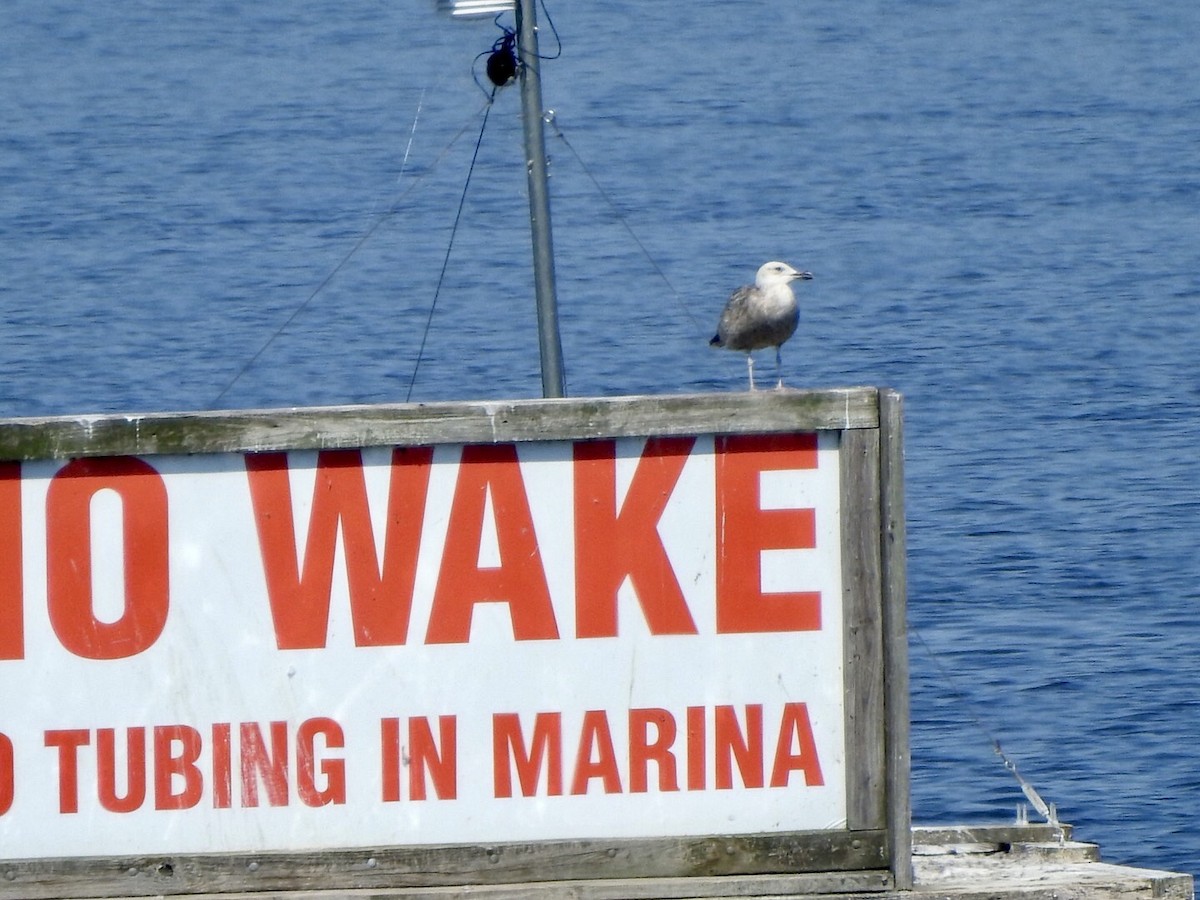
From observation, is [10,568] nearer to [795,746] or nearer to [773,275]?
[795,746]

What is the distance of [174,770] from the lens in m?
5.23

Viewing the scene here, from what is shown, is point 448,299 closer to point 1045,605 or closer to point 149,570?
point 1045,605

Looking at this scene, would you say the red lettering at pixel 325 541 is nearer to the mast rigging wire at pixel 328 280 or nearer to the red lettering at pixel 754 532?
the red lettering at pixel 754 532

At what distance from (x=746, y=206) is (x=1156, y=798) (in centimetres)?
2399

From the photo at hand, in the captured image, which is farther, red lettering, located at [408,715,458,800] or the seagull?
the seagull

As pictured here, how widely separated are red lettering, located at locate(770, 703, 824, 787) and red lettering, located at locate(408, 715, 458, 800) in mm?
758

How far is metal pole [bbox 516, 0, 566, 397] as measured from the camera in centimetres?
857

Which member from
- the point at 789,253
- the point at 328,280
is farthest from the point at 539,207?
the point at 789,253

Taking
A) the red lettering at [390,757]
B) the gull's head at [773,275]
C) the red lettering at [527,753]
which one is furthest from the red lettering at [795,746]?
the gull's head at [773,275]

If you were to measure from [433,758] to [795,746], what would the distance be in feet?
2.81

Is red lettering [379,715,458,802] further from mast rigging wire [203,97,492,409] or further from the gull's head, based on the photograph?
the gull's head

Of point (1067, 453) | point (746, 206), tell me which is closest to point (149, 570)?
point (1067, 453)

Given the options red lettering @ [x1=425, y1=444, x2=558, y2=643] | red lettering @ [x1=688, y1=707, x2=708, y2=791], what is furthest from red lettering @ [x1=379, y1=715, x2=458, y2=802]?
red lettering @ [x1=688, y1=707, x2=708, y2=791]

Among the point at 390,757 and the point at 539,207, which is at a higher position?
the point at 539,207
